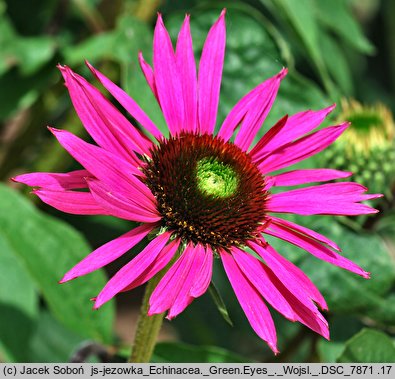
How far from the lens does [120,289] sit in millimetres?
547

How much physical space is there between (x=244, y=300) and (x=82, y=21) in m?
1.05

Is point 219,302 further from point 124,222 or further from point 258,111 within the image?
point 124,222

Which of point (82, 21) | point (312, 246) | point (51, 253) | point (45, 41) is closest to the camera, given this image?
point (312, 246)

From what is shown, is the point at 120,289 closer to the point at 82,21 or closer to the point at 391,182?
the point at 391,182

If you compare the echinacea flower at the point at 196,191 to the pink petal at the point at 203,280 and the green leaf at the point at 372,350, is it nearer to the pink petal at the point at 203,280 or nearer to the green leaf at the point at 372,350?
the pink petal at the point at 203,280

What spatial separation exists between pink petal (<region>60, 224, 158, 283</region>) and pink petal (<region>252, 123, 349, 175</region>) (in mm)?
174

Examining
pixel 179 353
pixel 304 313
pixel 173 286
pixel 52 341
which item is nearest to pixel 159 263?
pixel 173 286

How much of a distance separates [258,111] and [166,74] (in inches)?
4.3

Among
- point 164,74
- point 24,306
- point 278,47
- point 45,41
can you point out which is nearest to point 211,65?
point 164,74

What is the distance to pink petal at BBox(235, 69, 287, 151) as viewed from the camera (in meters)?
0.72

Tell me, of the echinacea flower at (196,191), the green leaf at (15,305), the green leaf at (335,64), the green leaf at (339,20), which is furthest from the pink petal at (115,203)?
the green leaf at (335,64)

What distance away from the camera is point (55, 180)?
0.61m

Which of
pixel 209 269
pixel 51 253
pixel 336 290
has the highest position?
pixel 209 269

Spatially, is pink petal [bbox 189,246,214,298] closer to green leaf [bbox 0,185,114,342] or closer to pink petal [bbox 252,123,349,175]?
pink petal [bbox 252,123,349,175]
